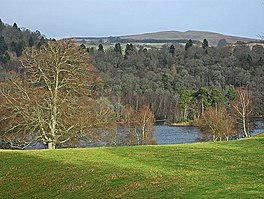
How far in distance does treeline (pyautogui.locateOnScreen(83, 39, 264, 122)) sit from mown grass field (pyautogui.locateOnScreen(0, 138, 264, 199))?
62.9 metres

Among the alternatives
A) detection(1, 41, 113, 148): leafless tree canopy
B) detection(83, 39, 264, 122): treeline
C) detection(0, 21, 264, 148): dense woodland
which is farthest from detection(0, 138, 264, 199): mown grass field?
detection(83, 39, 264, 122): treeline

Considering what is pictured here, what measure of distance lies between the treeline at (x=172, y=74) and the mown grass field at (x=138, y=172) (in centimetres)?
6294

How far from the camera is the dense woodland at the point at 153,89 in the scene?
3594cm

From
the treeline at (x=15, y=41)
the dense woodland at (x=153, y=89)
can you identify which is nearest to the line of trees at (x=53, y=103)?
the dense woodland at (x=153, y=89)

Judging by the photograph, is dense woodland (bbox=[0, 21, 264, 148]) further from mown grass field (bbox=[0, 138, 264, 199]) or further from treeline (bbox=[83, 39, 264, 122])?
mown grass field (bbox=[0, 138, 264, 199])

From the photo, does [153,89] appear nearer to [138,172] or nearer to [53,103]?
[53,103]

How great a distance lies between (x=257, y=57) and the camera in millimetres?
149500

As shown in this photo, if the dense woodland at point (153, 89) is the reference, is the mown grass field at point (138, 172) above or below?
above

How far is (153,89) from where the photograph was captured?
119438 mm

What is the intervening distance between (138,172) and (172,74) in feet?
380

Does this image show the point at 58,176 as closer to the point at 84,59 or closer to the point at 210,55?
the point at 84,59

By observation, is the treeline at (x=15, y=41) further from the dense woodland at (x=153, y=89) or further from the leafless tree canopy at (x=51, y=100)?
the leafless tree canopy at (x=51, y=100)

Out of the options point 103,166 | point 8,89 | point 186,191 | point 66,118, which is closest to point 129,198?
point 186,191

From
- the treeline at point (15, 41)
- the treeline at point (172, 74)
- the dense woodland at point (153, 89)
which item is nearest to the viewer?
the dense woodland at point (153, 89)
